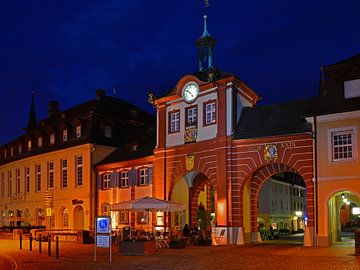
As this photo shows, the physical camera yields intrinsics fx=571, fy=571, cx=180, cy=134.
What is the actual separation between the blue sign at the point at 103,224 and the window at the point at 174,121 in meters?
15.1

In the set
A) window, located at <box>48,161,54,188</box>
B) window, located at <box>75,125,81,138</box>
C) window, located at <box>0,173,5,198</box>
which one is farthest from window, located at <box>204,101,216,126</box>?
window, located at <box>0,173,5,198</box>

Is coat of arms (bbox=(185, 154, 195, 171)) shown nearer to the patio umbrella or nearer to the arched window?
the patio umbrella

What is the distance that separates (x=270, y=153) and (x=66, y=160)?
72.8 ft

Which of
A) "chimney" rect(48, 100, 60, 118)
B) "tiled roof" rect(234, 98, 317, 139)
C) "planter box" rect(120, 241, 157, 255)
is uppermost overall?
"chimney" rect(48, 100, 60, 118)

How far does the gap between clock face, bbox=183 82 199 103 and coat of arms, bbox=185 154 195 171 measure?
352 centimetres

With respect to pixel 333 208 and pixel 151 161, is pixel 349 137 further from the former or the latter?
pixel 151 161

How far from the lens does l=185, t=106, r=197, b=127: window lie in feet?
118

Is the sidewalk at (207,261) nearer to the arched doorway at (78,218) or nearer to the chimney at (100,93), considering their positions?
the arched doorway at (78,218)

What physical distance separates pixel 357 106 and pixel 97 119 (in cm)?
2468

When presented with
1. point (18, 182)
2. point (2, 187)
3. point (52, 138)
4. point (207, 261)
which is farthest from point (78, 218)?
point (207, 261)

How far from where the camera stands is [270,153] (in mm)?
31594

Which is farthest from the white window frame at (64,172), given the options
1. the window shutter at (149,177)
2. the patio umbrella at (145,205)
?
the patio umbrella at (145,205)

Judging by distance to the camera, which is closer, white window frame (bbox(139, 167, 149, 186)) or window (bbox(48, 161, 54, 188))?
white window frame (bbox(139, 167, 149, 186))

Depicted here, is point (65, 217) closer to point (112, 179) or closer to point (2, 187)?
point (112, 179)
